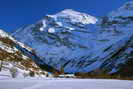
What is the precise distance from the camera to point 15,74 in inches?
4355
